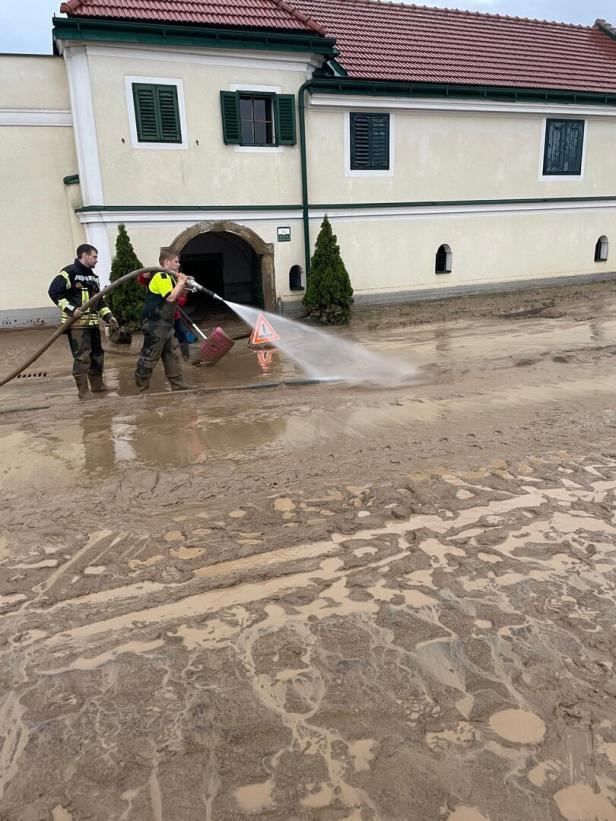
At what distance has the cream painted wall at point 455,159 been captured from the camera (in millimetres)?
14297

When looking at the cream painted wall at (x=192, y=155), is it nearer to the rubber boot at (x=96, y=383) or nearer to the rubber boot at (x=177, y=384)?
the rubber boot at (x=96, y=383)

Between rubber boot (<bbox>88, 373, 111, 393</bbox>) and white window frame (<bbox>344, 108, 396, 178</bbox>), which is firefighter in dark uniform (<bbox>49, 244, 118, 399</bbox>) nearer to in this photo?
rubber boot (<bbox>88, 373, 111, 393</bbox>)

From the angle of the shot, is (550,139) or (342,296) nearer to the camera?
(342,296)

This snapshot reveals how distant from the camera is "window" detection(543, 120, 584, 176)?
16.7m

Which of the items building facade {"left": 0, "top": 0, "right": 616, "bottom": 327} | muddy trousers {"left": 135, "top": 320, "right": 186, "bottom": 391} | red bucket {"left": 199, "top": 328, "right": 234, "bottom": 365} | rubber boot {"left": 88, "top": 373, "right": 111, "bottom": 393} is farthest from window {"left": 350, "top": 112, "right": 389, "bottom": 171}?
rubber boot {"left": 88, "top": 373, "right": 111, "bottom": 393}

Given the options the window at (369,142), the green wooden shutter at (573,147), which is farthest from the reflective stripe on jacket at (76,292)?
the green wooden shutter at (573,147)

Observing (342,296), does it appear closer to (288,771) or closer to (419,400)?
(419,400)

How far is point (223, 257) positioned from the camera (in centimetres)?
1725

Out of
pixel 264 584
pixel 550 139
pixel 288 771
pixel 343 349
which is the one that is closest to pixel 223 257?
pixel 343 349

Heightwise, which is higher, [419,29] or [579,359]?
[419,29]

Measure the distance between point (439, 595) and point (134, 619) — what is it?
5.81 feet

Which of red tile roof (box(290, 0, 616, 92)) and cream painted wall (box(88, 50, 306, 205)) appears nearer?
cream painted wall (box(88, 50, 306, 205))

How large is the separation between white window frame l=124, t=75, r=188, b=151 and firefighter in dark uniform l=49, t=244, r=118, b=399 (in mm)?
5561

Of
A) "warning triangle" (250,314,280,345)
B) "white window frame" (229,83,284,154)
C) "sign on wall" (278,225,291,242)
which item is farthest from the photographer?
"sign on wall" (278,225,291,242)
